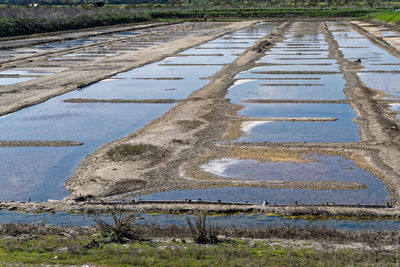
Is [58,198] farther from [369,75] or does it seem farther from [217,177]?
[369,75]

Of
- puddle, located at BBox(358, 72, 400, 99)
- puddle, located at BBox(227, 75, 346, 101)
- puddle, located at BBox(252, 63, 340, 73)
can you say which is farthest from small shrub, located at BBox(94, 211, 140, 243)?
puddle, located at BBox(252, 63, 340, 73)

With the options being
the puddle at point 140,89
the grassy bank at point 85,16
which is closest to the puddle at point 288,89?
the puddle at point 140,89

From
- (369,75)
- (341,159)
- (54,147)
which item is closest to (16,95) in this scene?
(54,147)

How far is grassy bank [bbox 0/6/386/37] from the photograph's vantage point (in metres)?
62.0

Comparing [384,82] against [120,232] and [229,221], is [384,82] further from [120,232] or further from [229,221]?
[120,232]

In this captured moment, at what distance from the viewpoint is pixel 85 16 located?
77.4m

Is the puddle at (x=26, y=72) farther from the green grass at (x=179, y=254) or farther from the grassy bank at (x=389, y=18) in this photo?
the grassy bank at (x=389, y=18)

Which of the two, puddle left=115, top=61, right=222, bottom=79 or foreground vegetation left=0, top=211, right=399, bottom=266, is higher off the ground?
foreground vegetation left=0, top=211, right=399, bottom=266

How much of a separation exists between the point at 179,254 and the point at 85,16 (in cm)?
7273

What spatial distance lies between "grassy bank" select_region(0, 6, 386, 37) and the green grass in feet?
173

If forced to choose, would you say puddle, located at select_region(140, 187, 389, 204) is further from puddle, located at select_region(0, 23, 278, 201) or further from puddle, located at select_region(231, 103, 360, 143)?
puddle, located at select_region(231, 103, 360, 143)

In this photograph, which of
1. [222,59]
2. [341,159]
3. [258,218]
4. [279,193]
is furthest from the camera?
[222,59]

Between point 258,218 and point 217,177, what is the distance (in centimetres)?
269

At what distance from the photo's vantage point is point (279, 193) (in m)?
13.0
